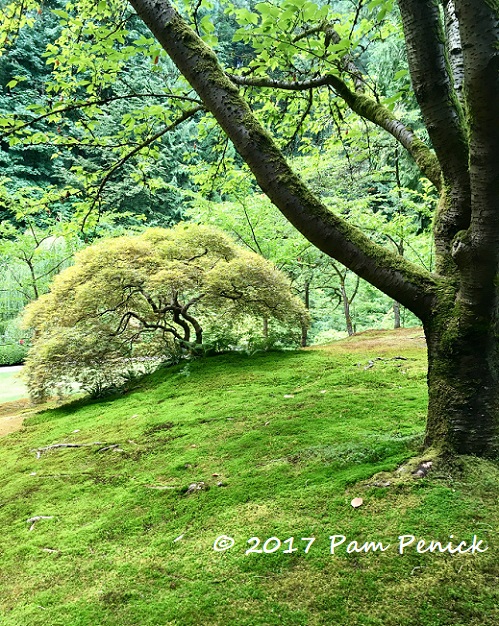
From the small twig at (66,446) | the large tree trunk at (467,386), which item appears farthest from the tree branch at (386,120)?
the small twig at (66,446)

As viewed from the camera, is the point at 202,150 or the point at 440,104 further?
the point at 202,150

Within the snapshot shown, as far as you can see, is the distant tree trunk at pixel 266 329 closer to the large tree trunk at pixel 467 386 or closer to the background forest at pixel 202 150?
the background forest at pixel 202 150

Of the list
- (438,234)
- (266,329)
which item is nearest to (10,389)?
(266,329)

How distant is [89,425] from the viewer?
396 centimetres

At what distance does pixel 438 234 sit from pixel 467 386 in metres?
0.80

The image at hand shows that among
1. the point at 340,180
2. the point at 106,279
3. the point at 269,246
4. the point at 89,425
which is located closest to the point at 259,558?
the point at 89,425

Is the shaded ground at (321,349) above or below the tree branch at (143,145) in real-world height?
below

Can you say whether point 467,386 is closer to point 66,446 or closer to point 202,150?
point 66,446

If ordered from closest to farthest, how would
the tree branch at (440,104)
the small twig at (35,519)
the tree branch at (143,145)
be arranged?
1. the tree branch at (440,104)
2. the small twig at (35,519)
3. the tree branch at (143,145)

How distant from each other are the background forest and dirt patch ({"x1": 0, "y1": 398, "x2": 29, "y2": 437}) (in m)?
2.39

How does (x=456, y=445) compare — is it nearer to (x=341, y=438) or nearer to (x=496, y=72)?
(x=341, y=438)

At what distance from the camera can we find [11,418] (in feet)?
17.3

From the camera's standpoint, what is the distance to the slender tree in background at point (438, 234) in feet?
5.51

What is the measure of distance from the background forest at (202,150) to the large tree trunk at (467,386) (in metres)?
1.39
